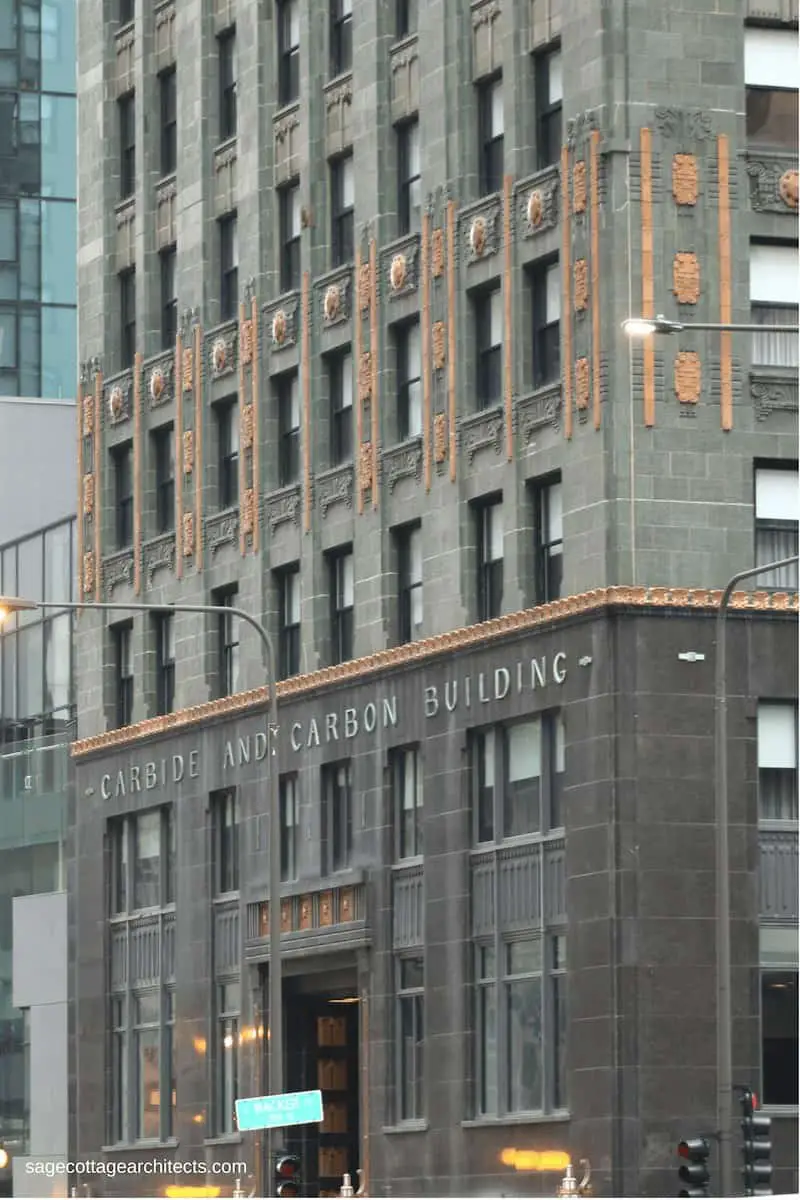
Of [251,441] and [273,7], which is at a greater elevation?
[273,7]

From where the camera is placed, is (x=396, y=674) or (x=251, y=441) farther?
(x=251, y=441)

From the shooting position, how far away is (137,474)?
7600 cm

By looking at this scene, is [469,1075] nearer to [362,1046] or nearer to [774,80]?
[362,1046]

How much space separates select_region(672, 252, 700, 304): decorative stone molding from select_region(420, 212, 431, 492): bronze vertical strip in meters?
7.37

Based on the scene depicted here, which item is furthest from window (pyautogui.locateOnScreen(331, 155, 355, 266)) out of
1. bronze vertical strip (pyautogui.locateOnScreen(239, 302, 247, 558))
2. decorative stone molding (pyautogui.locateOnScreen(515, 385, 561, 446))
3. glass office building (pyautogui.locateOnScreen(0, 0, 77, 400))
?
glass office building (pyautogui.locateOnScreen(0, 0, 77, 400))

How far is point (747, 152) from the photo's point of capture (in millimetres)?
57875

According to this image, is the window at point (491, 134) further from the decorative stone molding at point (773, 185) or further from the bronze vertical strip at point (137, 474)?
the bronze vertical strip at point (137, 474)

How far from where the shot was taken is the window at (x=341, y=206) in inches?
2675

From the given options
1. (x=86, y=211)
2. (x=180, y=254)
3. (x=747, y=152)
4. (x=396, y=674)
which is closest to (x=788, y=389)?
(x=747, y=152)

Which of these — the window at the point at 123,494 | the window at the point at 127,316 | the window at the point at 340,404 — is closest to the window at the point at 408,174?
the window at the point at 340,404

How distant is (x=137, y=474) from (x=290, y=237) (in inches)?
330

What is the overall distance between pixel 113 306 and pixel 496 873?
24177 millimetres

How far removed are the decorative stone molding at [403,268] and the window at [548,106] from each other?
457 centimetres

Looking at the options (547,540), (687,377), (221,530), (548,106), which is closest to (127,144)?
(221,530)
